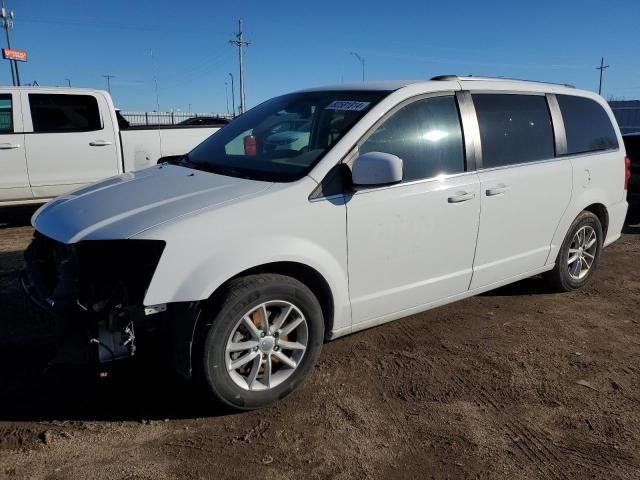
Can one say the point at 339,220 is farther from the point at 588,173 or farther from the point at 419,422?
the point at 588,173

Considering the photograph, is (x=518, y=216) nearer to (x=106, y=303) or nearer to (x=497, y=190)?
(x=497, y=190)

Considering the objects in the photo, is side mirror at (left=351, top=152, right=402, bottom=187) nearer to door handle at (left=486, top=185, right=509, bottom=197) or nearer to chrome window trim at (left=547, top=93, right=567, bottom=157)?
door handle at (left=486, top=185, right=509, bottom=197)

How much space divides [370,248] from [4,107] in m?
6.14

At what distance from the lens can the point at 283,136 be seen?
383 cm

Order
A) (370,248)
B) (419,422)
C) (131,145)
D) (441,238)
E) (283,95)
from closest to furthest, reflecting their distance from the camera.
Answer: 1. (419,422)
2. (370,248)
3. (441,238)
4. (283,95)
5. (131,145)

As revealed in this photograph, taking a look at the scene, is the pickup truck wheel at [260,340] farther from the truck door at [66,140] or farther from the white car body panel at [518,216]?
the truck door at [66,140]

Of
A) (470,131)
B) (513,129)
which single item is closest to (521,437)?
(470,131)

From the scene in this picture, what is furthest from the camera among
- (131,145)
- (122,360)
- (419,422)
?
(131,145)

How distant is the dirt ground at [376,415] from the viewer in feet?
8.50

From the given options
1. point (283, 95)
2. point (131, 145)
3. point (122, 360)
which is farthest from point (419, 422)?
point (131, 145)

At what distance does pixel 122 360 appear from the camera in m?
2.69

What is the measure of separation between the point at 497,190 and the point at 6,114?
21.3 feet

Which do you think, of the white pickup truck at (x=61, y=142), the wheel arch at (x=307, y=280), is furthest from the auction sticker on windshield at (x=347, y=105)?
the white pickup truck at (x=61, y=142)

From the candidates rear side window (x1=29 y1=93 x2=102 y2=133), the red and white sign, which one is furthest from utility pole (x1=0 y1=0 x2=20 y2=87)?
rear side window (x1=29 y1=93 x2=102 y2=133)
